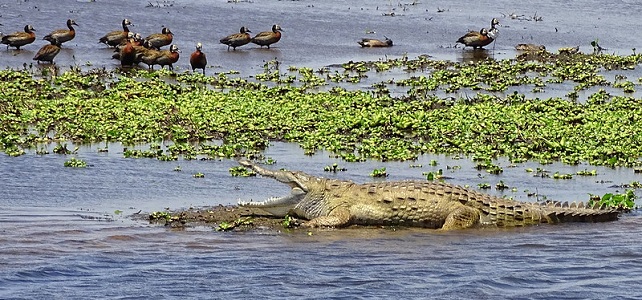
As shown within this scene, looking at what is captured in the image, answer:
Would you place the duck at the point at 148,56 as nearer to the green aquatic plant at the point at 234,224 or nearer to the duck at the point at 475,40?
the duck at the point at 475,40

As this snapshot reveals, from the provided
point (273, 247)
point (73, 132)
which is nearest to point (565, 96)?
point (73, 132)

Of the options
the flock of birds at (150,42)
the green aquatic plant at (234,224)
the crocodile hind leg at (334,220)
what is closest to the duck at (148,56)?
the flock of birds at (150,42)

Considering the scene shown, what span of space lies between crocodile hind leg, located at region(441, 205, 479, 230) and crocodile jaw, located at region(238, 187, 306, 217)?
1.50 m

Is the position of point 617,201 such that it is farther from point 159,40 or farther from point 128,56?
point 159,40

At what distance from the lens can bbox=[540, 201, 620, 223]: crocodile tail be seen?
12008mm

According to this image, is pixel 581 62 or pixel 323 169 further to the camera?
pixel 581 62

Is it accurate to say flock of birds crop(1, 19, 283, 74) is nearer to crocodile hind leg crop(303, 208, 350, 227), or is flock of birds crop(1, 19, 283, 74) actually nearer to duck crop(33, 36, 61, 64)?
duck crop(33, 36, 61, 64)

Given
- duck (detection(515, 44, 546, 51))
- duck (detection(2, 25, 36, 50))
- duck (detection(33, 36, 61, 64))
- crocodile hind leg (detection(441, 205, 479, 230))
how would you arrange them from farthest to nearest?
1. duck (detection(515, 44, 546, 51))
2. duck (detection(2, 25, 36, 50))
3. duck (detection(33, 36, 61, 64))
4. crocodile hind leg (detection(441, 205, 479, 230))

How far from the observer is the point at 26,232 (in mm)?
11094

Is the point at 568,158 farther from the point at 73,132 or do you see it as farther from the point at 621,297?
the point at 73,132

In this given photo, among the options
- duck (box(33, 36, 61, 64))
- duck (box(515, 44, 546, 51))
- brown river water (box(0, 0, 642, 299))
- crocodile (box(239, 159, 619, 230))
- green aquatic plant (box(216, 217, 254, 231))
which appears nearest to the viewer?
brown river water (box(0, 0, 642, 299))

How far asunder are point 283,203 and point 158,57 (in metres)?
11.0

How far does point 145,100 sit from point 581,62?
9816mm

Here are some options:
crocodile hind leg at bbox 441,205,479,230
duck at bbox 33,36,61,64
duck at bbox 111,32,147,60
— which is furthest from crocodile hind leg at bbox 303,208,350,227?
duck at bbox 33,36,61,64
